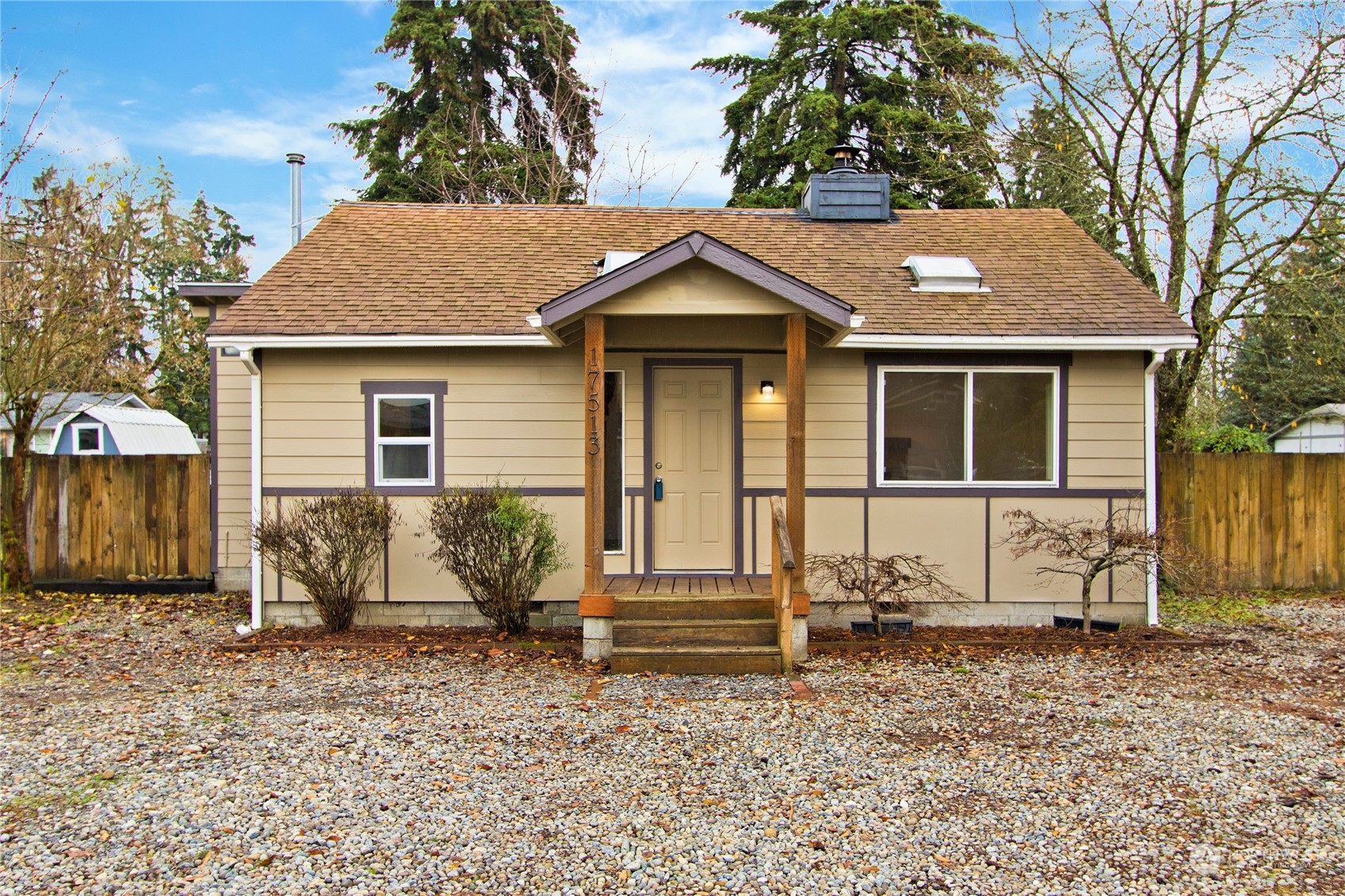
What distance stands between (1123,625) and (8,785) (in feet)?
29.1

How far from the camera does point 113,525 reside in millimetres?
10523

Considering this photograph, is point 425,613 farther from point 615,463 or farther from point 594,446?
point 594,446

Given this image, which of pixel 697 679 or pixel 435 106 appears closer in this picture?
pixel 697 679

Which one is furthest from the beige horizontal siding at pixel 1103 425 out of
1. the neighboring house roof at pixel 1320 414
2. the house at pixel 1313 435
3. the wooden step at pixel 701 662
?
the house at pixel 1313 435

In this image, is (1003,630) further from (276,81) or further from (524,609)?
(276,81)

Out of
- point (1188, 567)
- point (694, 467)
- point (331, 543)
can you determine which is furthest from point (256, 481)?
point (1188, 567)

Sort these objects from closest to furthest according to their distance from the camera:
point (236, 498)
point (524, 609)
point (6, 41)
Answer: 1. point (524, 609)
2. point (6, 41)
3. point (236, 498)

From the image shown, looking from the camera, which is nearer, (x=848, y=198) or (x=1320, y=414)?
(x=848, y=198)

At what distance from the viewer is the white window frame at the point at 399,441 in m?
8.34

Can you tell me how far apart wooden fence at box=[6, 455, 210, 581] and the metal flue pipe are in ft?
12.4

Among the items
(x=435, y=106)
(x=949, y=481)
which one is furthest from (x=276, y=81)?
(x=949, y=481)

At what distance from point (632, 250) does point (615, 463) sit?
9.43 ft

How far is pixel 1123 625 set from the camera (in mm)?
8273

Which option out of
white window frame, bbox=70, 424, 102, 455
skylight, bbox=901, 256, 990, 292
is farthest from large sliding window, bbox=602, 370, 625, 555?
white window frame, bbox=70, 424, 102, 455
